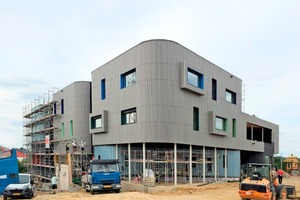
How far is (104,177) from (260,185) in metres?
10.9

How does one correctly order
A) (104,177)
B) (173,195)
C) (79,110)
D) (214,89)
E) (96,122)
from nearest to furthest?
(173,195), (104,177), (214,89), (96,122), (79,110)

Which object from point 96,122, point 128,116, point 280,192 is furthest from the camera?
point 96,122

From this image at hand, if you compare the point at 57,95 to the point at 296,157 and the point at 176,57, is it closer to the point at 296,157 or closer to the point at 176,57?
the point at 176,57

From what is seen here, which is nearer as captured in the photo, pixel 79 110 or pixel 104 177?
pixel 104 177

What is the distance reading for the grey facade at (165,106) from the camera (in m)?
26.5

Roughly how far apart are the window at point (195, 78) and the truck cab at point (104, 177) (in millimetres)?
10023

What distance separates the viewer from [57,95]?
155 ft

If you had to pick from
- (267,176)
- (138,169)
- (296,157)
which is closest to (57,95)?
(138,169)

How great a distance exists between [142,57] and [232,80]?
47.8 feet

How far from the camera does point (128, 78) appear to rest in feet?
98.6

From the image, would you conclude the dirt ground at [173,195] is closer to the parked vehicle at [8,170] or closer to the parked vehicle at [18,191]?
the parked vehicle at [18,191]

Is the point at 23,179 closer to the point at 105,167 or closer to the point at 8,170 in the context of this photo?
the point at 8,170

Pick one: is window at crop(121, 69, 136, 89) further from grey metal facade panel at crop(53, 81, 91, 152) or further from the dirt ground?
grey metal facade panel at crop(53, 81, 91, 152)

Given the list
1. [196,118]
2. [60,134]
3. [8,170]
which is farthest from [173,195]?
[60,134]
